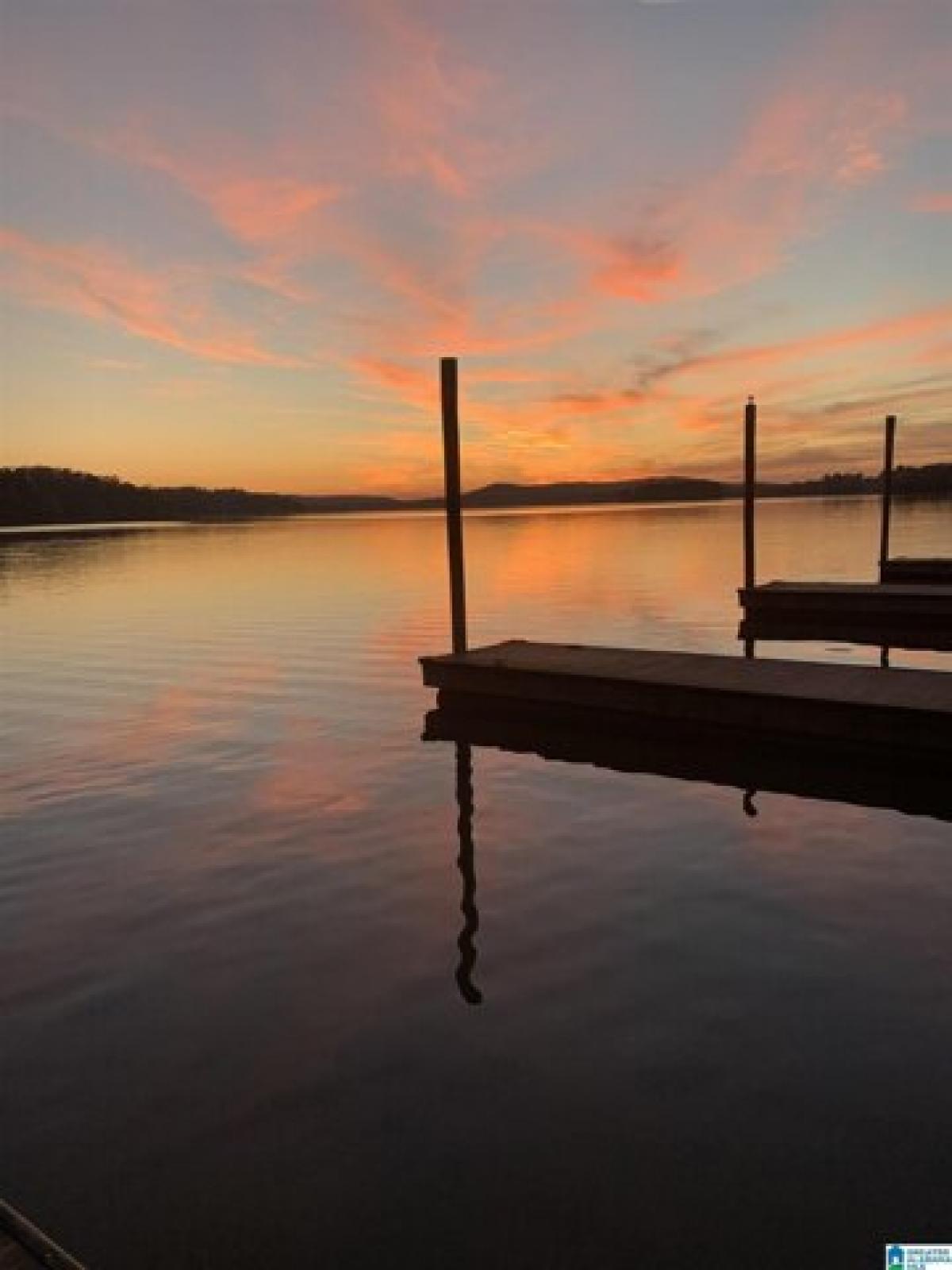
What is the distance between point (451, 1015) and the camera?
6.26 m

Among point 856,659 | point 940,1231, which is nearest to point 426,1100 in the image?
point 940,1231

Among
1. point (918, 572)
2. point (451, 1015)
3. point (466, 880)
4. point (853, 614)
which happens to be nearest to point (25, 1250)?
point (451, 1015)

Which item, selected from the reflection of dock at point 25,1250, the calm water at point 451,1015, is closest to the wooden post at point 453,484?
the calm water at point 451,1015

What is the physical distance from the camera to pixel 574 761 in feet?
43.1

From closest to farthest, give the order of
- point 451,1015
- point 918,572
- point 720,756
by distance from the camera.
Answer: point 451,1015 < point 720,756 < point 918,572

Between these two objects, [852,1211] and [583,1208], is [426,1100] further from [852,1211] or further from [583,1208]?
[852,1211]

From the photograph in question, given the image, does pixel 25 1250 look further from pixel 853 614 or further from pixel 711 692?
pixel 853 614

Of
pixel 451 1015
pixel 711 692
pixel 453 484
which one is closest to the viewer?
pixel 451 1015

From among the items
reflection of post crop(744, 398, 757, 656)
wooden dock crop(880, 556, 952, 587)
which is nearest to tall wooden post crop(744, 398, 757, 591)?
reflection of post crop(744, 398, 757, 656)

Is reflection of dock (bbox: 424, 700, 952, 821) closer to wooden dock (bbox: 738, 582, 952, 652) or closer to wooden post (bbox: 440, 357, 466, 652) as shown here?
wooden post (bbox: 440, 357, 466, 652)

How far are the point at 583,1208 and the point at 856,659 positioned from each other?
18731mm

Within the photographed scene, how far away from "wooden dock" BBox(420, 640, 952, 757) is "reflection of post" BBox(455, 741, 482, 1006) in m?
1.84

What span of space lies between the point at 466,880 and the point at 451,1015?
254 cm

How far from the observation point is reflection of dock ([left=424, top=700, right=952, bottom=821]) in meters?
11.2
